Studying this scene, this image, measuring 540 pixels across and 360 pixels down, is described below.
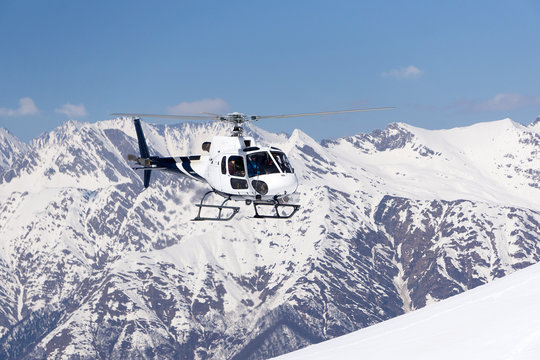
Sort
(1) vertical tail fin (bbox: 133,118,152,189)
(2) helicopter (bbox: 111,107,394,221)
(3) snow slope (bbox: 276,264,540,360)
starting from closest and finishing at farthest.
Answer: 1. (3) snow slope (bbox: 276,264,540,360)
2. (2) helicopter (bbox: 111,107,394,221)
3. (1) vertical tail fin (bbox: 133,118,152,189)

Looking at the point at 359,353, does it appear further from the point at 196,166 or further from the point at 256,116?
the point at 196,166

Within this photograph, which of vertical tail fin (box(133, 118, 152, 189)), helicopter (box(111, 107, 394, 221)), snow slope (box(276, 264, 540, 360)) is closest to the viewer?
snow slope (box(276, 264, 540, 360))

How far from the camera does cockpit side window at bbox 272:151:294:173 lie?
3137 inches

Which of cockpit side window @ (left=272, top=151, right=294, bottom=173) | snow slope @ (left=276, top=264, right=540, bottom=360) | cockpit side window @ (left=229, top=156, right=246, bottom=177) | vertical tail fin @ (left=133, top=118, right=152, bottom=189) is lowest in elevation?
snow slope @ (left=276, top=264, right=540, bottom=360)

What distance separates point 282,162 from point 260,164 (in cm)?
197

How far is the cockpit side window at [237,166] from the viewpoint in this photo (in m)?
81.4

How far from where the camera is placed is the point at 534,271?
4566cm

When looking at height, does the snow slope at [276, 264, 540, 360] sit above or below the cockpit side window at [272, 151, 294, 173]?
below

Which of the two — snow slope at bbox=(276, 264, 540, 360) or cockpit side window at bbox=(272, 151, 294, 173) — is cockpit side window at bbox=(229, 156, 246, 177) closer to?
cockpit side window at bbox=(272, 151, 294, 173)

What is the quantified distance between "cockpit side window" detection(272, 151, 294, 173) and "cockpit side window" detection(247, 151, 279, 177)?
45 centimetres

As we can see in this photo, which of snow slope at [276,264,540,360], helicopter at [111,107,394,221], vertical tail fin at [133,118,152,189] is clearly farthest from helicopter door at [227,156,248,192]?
snow slope at [276,264,540,360]

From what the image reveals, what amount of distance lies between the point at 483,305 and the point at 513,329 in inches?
245

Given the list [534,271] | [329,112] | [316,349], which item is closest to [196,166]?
[329,112]

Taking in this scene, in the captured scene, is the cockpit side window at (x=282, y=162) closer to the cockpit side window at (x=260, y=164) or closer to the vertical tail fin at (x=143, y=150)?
the cockpit side window at (x=260, y=164)
